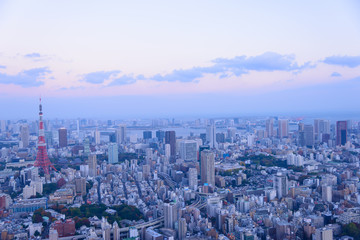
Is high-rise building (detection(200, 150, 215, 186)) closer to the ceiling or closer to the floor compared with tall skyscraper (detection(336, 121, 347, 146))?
closer to the floor

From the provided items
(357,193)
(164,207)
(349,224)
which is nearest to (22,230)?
(164,207)

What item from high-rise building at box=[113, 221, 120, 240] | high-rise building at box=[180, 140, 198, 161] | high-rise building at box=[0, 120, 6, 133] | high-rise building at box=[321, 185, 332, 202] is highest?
high-rise building at box=[0, 120, 6, 133]

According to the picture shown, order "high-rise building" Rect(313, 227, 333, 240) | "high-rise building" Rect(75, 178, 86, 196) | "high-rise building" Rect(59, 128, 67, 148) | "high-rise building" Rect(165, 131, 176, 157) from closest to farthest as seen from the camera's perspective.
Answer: "high-rise building" Rect(313, 227, 333, 240) < "high-rise building" Rect(75, 178, 86, 196) < "high-rise building" Rect(165, 131, 176, 157) < "high-rise building" Rect(59, 128, 67, 148)

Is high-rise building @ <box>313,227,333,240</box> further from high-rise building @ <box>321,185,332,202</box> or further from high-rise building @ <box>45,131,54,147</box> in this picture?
high-rise building @ <box>45,131,54,147</box>

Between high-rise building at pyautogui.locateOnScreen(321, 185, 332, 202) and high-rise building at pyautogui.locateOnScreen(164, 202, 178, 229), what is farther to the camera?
high-rise building at pyautogui.locateOnScreen(321, 185, 332, 202)

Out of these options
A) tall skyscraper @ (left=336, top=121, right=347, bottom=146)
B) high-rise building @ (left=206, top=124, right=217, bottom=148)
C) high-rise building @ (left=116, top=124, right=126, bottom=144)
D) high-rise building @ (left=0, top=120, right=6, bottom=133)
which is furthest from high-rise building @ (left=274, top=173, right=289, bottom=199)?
high-rise building @ (left=0, top=120, right=6, bottom=133)

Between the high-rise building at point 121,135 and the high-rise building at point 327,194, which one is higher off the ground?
the high-rise building at point 121,135

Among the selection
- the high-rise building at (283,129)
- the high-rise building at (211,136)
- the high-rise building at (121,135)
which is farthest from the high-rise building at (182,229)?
the high-rise building at (283,129)

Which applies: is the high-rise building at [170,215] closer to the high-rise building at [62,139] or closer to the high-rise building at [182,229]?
the high-rise building at [182,229]
